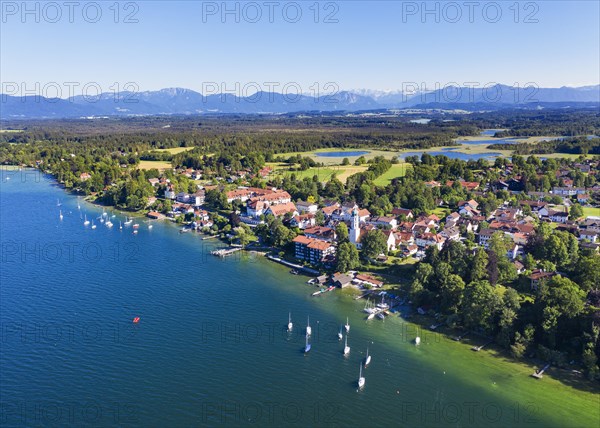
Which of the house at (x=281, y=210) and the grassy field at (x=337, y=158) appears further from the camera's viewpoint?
the grassy field at (x=337, y=158)

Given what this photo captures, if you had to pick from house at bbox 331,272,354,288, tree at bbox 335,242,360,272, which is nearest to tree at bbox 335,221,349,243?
tree at bbox 335,242,360,272

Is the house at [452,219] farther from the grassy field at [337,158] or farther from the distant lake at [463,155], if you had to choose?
the distant lake at [463,155]

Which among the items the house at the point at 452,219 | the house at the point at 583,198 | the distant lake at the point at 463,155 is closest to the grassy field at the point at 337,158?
the distant lake at the point at 463,155

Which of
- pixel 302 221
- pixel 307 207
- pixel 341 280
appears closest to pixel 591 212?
pixel 307 207

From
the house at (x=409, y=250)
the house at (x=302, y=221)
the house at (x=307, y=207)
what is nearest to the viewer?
the house at (x=409, y=250)

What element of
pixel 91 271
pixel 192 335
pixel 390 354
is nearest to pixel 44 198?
pixel 91 271

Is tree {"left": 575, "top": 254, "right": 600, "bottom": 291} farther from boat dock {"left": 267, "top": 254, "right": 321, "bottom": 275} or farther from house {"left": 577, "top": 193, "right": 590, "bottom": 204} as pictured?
house {"left": 577, "top": 193, "right": 590, "bottom": 204}
